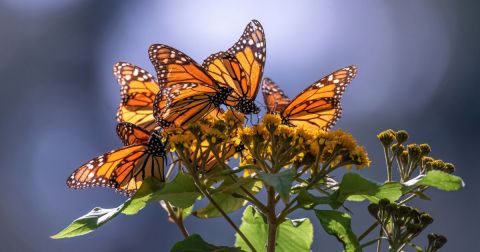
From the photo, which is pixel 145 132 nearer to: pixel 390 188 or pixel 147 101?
pixel 147 101

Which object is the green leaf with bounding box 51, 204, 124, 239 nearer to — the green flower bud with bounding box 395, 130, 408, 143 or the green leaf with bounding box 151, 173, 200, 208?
the green leaf with bounding box 151, 173, 200, 208

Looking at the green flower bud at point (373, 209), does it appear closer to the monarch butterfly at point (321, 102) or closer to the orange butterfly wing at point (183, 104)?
the orange butterfly wing at point (183, 104)

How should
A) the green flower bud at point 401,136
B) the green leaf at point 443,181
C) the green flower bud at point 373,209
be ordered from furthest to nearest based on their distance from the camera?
the green flower bud at point 401,136 → the green flower bud at point 373,209 → the green leaf at point 443,181

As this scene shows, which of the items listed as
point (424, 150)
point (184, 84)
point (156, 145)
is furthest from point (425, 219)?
point (184, 84)

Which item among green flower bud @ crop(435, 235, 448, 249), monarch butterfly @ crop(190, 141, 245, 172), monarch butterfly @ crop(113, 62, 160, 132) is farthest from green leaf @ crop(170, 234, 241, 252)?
monarch butterfly @ crop(113, 62, 160, 132)

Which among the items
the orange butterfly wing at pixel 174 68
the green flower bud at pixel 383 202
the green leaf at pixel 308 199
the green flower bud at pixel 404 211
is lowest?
the green flower bud at pixel 404 211

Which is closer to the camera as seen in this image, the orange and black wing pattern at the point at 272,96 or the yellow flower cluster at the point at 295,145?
the yellow flower cluster at the point at 295,145

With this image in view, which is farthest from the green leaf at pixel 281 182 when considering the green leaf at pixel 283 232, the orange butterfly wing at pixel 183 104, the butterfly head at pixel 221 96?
the butterfly head at pixel 221 96
